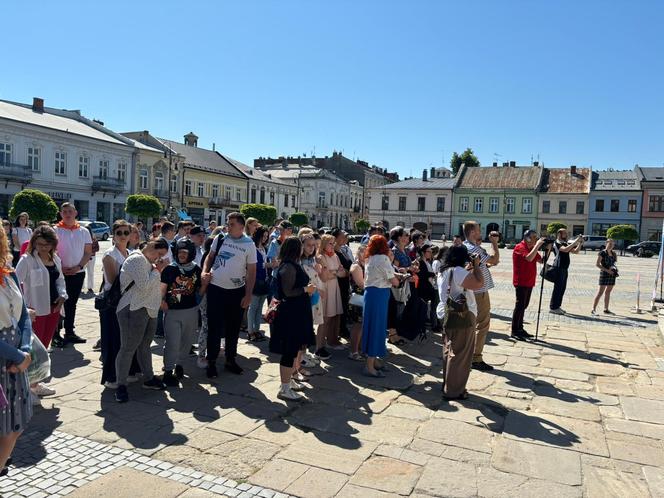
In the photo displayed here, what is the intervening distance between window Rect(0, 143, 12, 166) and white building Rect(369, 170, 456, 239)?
130 feet

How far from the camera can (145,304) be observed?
16.1 ft

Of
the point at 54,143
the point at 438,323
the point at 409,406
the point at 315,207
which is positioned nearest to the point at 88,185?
the point at 54,143

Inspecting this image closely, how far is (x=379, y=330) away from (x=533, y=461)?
7.49ft

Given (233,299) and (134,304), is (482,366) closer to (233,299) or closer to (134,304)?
(233,299)

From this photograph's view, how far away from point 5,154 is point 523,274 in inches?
1453

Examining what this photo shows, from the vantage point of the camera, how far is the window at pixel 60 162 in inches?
1491

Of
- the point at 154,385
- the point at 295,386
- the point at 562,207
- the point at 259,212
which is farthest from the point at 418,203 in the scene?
the point at 154,385

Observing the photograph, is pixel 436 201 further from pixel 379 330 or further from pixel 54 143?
pixel 379 330

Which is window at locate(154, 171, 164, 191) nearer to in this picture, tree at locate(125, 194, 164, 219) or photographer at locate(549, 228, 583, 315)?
tree at locate(125, 194, 164, 219)

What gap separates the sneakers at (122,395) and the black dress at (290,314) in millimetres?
1446

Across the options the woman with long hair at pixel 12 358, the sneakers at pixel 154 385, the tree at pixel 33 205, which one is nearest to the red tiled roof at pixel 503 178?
the tree at pixel 33 205

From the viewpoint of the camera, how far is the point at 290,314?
16.6 ft

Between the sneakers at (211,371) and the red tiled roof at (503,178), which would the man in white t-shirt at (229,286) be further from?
the red tiled roof at (503,178)

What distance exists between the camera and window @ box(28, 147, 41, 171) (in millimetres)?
35875
